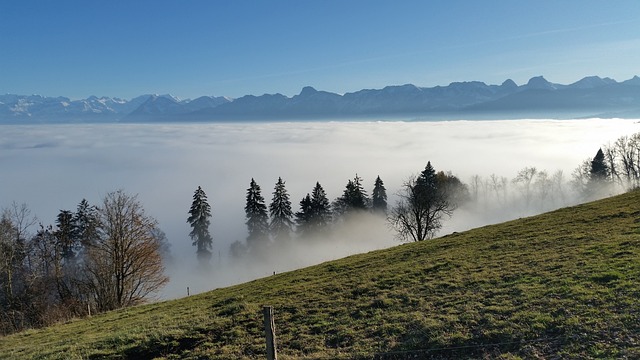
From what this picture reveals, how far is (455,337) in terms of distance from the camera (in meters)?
12.5

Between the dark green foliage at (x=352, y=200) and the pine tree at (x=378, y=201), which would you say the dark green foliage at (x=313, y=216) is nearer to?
the dark green foliage at (x=352, y=200)

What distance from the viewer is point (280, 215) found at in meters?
86.8

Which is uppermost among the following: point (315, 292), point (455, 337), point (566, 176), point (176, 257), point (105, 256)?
point (455, 337)

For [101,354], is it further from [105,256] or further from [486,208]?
[486,208]

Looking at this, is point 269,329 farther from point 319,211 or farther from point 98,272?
point 319,211

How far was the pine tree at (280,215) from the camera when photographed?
86.5 m

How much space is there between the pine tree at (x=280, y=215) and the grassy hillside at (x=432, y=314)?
2412 inches

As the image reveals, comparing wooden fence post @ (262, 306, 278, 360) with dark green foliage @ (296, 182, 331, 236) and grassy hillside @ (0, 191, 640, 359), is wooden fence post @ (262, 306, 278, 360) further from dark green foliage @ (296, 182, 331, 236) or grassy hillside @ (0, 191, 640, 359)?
dark green foliage @ (296, 182, 331, 236)

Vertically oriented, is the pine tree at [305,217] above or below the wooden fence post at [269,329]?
below

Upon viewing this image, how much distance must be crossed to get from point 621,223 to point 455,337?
19.4 metres

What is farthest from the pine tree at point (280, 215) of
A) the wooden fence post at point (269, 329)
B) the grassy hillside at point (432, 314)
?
the wooden fence post at point (269, 329)

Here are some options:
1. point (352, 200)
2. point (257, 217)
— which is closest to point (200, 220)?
point (257, 217)

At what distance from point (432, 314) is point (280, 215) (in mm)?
73482

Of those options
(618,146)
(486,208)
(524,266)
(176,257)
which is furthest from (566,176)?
(524,266)
